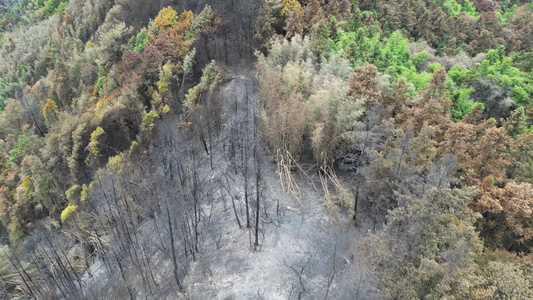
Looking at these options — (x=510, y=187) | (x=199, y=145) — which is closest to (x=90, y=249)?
(x=199, y=145)

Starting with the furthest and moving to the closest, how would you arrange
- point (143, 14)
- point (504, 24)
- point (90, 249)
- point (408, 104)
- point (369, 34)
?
point (143, 14)
point (504, 24)
point (369, 34)
point (90, 249)
point (408, 104)

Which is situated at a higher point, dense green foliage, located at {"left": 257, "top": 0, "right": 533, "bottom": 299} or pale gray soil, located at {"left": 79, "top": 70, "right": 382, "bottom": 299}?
dense green foliage, located at {"left": 257, "top": 0, "right": 533, "bottom": 299}

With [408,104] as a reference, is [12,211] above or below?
below

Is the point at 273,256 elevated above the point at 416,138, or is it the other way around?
the point at 416,138

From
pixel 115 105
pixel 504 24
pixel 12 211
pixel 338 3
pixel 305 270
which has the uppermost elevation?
pixel 338 3

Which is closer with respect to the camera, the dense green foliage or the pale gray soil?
the dense green foliage

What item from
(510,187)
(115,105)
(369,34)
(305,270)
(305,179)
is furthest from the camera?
(115,105)

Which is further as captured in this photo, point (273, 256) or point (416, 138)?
point (273, 256)

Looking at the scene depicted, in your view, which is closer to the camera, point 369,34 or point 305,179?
point 305,179

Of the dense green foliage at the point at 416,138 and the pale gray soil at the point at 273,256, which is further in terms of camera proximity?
the pale gray soil at the point at 273,256

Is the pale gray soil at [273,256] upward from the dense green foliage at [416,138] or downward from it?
downward

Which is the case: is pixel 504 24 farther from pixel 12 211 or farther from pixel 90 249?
pixel 12 211
